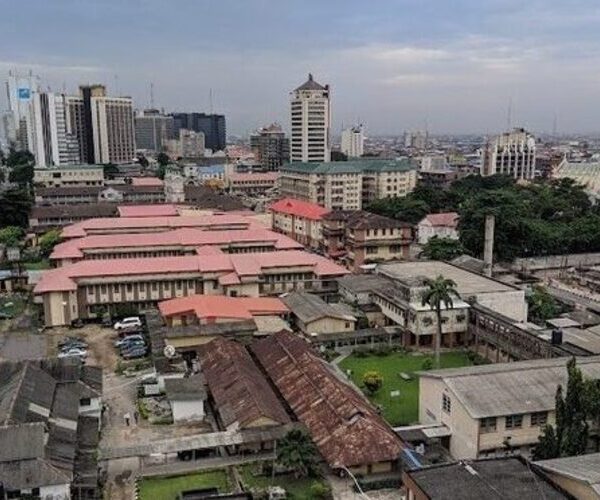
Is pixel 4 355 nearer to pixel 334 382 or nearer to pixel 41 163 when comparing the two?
pixel 334 382

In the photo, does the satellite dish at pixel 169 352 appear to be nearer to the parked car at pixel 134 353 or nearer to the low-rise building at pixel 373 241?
the parked car at pixel 134 353

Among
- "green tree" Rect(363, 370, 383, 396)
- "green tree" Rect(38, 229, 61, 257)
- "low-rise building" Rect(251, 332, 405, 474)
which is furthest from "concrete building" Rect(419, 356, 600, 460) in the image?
"green tree" Rect(38, 229, 61, 257)

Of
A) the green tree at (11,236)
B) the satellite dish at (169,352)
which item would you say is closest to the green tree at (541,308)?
the satellite dish at (169,352)

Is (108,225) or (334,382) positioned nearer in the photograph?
(334,382)

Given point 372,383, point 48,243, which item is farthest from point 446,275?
point 48,243

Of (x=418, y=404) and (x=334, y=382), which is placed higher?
(x=334, y=382)

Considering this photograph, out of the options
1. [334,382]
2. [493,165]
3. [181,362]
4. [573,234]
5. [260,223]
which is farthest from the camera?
[493,165]

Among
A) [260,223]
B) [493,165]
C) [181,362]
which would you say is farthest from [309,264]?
[493,165]
